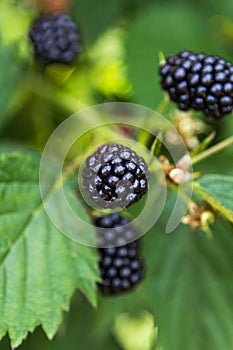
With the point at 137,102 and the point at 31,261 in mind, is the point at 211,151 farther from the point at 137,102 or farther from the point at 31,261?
the point at 137,102

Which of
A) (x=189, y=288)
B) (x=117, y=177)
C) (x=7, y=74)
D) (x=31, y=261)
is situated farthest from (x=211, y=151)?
(x=7, y=74)

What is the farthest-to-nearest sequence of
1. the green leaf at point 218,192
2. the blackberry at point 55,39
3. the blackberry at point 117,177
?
1. the blackberry at point 55,39
2. the green leaf at point 218,192
3. the blackberry at point 117,177

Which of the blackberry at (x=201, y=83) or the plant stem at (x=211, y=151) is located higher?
the blackberry at (x=201, y=83)

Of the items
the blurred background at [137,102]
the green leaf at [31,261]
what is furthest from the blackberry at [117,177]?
the blurred background at [137,102]

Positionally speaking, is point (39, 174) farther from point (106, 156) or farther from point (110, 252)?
point (106, 156)

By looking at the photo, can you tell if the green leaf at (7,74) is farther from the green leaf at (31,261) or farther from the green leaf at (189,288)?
the green leaf at (189,288)

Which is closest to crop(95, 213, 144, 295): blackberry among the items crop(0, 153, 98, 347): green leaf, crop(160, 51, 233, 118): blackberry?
crop(0, 153, 98, 347): green leaf
